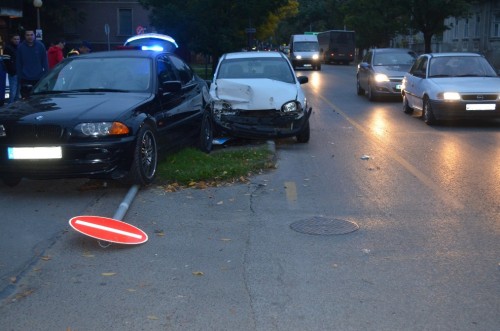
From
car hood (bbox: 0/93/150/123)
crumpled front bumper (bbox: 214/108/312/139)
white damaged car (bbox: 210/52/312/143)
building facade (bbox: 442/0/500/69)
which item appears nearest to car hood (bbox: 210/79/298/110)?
white damaged car (bbox: 210/52/312/143)

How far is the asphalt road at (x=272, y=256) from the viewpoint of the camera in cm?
454

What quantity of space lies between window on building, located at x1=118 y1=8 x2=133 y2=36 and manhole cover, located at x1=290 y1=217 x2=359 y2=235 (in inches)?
1870

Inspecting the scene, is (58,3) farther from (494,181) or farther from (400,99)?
(494,181)

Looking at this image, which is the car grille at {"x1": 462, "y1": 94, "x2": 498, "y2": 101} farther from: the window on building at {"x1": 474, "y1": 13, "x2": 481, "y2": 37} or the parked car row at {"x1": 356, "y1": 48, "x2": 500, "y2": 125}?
the window on building at {"x1": 474, "y1": 13, "x2": 481, "y2": 37}

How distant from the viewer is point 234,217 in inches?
278

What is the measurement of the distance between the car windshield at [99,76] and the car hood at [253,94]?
245 centimetres

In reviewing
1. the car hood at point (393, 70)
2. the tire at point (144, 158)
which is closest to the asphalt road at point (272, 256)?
the tire at point (144, 158)

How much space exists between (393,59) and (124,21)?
3456 cm

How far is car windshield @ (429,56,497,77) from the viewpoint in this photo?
50.5ft

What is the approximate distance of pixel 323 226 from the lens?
672cm

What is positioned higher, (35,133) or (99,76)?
(99,76)

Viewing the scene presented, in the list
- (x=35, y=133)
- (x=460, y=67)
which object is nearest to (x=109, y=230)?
(x=35, y=133)

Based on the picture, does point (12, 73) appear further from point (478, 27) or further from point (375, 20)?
point (375, 20)

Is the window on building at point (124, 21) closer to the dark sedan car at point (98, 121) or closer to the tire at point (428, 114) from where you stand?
the tire at point (428, 114)
